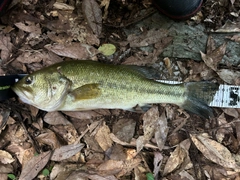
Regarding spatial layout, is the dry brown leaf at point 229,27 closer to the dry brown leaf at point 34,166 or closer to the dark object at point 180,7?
the dark object at point 180,7

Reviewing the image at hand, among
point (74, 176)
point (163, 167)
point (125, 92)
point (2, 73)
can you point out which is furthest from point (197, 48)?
point (2, 73)

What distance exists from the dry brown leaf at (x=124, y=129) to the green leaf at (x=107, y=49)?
32.7 inches

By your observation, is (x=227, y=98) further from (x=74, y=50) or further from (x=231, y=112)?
(x=74, y=50)

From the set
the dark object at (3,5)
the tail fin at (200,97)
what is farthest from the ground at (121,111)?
the tail fin at (200,97)

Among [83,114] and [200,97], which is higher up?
[200,97]

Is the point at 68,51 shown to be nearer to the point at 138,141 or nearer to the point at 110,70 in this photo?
the point at 110,70

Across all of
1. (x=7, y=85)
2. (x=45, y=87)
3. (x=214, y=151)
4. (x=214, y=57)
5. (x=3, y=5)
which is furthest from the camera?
(x=214, y=57)

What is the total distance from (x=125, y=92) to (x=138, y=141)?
695mm

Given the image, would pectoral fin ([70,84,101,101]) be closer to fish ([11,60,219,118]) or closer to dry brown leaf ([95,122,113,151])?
fish ([11,60,219,118])

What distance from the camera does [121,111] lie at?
147 inches

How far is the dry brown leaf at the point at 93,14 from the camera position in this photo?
12.4 feet

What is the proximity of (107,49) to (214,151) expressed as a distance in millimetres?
1765

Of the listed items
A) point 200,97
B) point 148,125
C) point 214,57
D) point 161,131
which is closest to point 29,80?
point 148,125

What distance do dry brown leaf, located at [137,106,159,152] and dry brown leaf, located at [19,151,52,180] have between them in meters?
1.10
